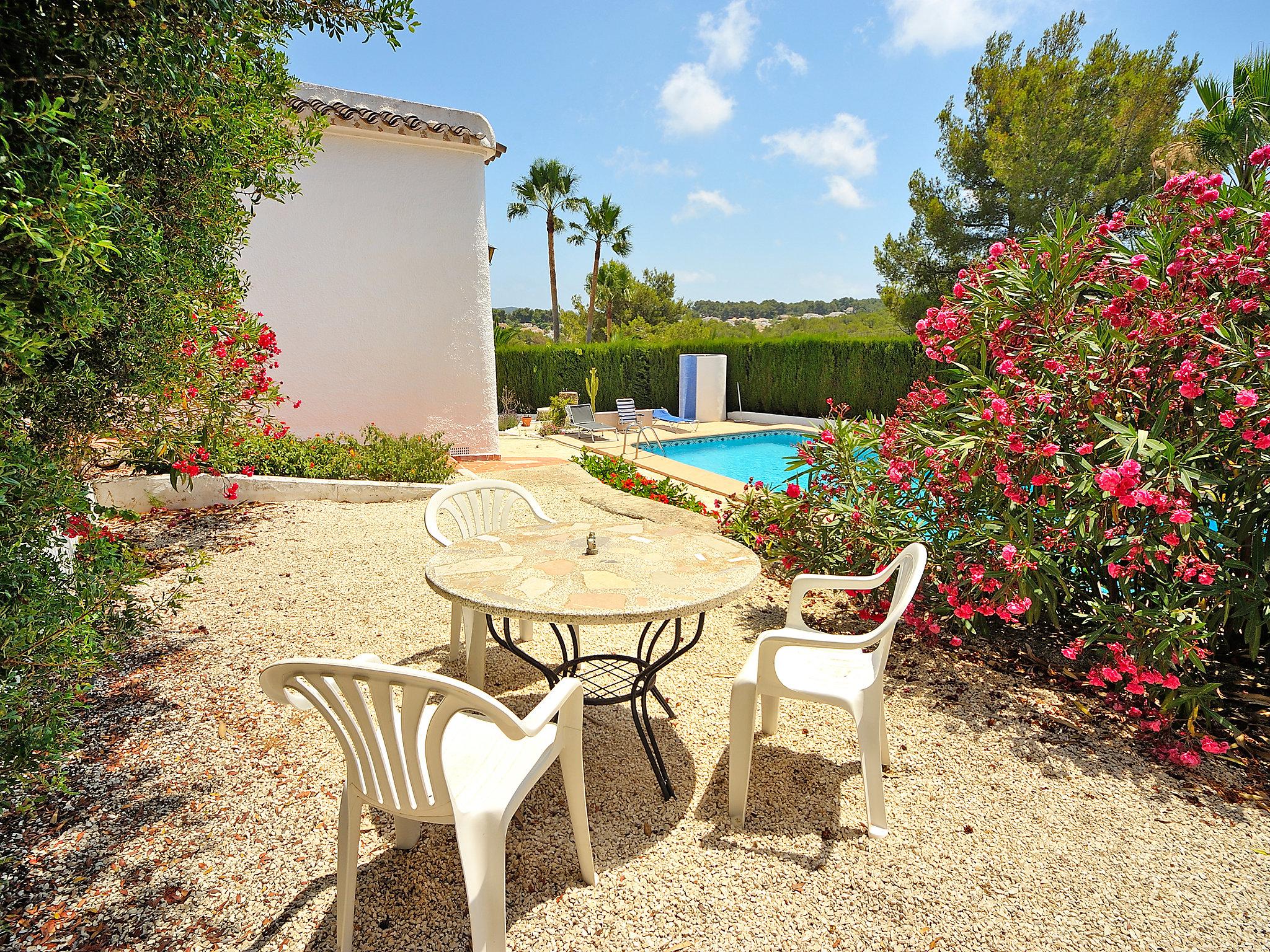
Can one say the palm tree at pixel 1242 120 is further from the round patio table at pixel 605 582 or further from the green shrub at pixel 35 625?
the green shrub at pixel 35 625

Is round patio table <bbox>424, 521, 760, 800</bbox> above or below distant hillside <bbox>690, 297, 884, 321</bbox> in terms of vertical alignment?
below

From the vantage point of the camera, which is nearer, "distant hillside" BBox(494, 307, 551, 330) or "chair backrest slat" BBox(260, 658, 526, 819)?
"chair backrest slat" BBox(260, 658, 526, 819)

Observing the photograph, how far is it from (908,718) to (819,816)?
0.88m

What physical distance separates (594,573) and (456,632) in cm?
128

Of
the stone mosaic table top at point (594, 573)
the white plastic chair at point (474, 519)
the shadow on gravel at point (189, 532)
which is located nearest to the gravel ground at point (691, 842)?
the white plastic chair at point (474, 519)

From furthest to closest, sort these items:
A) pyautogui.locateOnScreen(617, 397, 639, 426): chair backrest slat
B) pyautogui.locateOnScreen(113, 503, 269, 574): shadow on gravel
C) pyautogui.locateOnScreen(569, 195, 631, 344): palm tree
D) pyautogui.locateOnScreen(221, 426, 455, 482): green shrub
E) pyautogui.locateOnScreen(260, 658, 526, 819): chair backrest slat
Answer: pyautogui.locateOnScreen(569, 195, 631, 344): palm tree < pyautogui.locateOnScreen(617, 397, 639, 426): chair backrest slat < pyautogui.locateOnScreen(221, 426, 455, 482): green shrub < pyautogui.locateOnScreen(113, 503, 269, 574): shadow on gravel < pyautogui.locateOnScreen(260, 658, 526, 819): chair backrest slat

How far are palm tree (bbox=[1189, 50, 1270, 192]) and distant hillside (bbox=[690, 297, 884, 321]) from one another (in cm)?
5798

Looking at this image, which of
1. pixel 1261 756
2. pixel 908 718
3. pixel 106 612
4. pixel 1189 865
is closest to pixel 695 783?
pixel 908 718

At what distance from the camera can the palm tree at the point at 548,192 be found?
27.2m

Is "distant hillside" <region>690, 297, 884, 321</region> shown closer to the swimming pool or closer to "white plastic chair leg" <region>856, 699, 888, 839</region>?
the swimming pool

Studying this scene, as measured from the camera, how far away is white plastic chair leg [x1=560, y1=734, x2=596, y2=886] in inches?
73.5

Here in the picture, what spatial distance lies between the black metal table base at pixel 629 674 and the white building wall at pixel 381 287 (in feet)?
20.4

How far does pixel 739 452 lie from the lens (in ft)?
47.8

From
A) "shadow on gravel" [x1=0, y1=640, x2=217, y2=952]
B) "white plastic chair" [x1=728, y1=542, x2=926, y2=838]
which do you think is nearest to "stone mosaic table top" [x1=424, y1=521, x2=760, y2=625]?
"white plastic chair" [x1=728, y1=542, x2=926, y2=838]
